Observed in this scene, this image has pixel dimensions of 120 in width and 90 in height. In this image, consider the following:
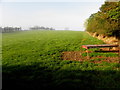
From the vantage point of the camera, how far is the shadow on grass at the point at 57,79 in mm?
3609

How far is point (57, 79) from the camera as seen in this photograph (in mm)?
4043

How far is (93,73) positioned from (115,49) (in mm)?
5092

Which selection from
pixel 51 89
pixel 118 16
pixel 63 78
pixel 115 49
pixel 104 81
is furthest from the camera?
pixel 115 49

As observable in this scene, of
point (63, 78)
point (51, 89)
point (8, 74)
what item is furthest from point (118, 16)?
point (8, 74)

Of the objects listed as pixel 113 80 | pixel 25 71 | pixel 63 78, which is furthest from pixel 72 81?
pixel 25 71

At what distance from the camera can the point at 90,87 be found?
3480 mm

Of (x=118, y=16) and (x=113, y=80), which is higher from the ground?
(x=118, y=16)

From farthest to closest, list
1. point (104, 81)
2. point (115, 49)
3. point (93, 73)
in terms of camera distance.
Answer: point (115, 49), point (93, 73), point (104, 81)

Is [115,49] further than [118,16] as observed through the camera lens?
Yes

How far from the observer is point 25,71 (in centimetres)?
480

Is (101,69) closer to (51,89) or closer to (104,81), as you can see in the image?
(104,81)

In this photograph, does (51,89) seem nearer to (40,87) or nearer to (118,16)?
(40,87)

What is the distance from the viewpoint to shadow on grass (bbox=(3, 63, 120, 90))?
3.61 m

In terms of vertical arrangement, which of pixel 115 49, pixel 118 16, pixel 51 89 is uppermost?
pixel 118 16
